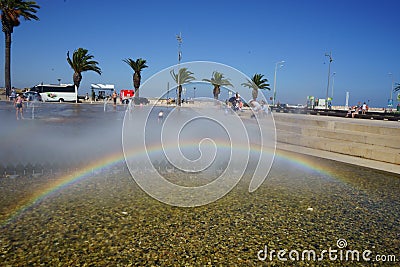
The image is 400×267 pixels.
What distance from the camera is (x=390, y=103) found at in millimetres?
53594

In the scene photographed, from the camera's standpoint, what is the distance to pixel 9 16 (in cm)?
4350

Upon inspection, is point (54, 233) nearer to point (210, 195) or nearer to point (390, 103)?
point (210, 195)

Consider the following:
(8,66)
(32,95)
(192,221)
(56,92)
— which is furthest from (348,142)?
(8,66)

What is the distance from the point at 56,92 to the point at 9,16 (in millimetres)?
12010

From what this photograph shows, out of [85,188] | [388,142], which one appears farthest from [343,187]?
[85,188]

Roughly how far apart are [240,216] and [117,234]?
5.40 feet

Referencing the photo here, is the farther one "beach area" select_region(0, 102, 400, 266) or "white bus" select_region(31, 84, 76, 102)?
"white bus" select_region(31, 84, 76, 102)

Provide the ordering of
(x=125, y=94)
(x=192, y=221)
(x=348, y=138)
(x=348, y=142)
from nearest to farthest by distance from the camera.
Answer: (x=192, y=221) < (x=348, y=142) < (x=348, y=138) < (x=125, y=94)

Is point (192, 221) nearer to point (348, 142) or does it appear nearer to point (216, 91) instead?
point (216, 91)

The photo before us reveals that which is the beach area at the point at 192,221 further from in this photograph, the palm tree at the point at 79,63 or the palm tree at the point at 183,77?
the palm tree at the point at 79,63

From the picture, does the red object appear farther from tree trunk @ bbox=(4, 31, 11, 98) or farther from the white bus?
tree trunk @ bbox=(4, 31, 11, 98)

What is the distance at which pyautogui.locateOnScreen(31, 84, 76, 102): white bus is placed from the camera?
4650cm

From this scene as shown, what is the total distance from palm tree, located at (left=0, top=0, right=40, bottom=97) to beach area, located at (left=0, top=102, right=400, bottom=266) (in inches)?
1828

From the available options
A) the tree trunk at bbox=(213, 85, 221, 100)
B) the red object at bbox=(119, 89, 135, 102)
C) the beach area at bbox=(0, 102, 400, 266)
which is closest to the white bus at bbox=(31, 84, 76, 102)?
the red object at bbox=(119, 89, 135, 102)
